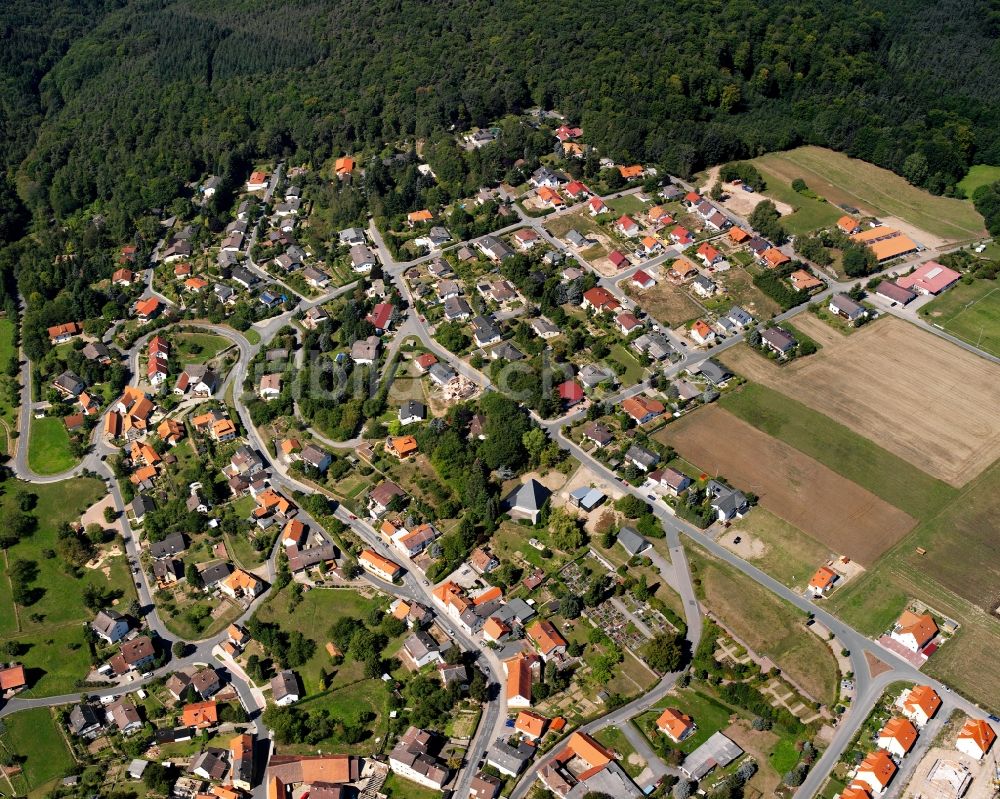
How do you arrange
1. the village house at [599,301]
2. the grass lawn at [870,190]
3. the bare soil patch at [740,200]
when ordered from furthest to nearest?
the bare soil patch at [740,200]
the grass lawn at [870,190]
the village house at [599,301]

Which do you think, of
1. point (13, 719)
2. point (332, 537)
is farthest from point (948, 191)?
point (13, 719)

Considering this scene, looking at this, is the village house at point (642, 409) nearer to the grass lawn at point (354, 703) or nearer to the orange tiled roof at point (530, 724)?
the orange tiled roof at point (530, 724)

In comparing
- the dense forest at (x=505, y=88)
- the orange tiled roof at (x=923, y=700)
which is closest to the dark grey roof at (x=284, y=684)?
→ the orange tiled roof at (x=923, y=700)

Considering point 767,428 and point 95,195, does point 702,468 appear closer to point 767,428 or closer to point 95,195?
point 767,428

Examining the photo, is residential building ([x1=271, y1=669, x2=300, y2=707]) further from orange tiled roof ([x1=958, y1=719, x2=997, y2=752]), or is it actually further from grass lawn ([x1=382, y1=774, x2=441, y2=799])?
orange tiled roof ([x1=958, y1=719, x2=997, y2=752])

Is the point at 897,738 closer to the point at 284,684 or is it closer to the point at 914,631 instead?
the point at 914,631

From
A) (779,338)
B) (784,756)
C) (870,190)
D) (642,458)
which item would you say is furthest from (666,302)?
(784,756)
